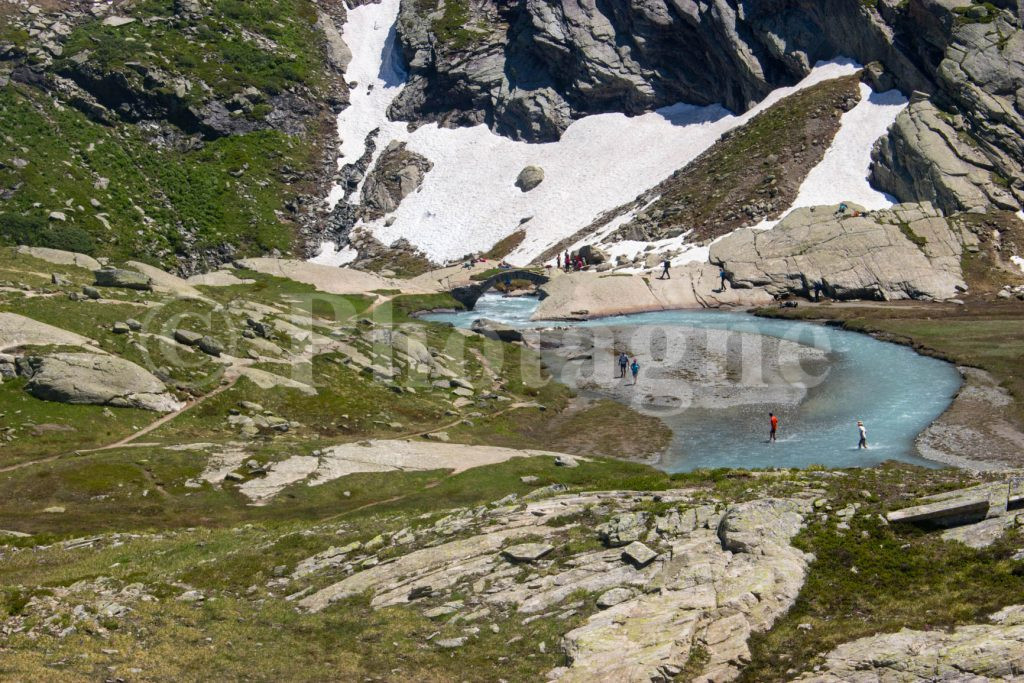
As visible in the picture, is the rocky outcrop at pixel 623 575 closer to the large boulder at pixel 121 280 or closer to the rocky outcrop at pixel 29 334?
the rocky outcrop at pixel 29 334

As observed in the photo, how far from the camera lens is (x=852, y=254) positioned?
308 feet

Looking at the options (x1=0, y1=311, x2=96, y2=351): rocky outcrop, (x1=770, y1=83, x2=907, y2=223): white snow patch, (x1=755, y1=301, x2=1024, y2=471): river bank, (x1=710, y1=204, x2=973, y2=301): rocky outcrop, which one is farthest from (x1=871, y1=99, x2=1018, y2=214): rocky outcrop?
(x1=0, y1=311, x2=96, y2=351): rocky outcrop

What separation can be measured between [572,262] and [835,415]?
2463 inches

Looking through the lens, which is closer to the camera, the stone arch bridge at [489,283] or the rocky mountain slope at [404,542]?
the rocky mountain slope at [404,542]

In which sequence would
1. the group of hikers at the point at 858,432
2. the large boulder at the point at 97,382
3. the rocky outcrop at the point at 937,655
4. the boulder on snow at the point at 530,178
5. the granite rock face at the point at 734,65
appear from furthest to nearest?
the boulder on snow at the point at 530,178 < the granite rock face at the point at 734,65 < the group of hikers at the point at 858,432 < the large boulder at the point at 97,382 < the rocky outcrop at the point at 937,655

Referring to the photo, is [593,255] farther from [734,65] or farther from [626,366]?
[734,65]

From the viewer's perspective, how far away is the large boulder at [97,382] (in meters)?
45.1

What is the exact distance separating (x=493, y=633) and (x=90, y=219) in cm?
11747

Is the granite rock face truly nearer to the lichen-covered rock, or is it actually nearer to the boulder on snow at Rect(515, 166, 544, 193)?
the boulder on snow at Rect(515, 166, 544, 193)

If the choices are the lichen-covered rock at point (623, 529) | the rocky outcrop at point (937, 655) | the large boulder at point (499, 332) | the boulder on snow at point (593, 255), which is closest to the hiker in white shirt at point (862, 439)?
the lichen-covered rock at point (623, 529)

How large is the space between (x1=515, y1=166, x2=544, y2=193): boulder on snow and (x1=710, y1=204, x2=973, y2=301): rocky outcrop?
51.2 meters

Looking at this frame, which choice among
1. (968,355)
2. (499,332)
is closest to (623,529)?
(968,355)

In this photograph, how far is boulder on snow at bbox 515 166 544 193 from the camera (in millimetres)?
145500

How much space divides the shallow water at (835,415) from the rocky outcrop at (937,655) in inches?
1065
